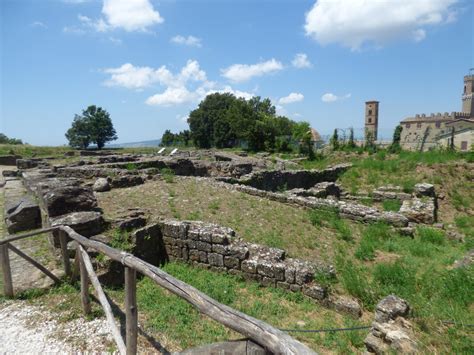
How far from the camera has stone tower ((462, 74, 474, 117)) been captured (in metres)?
90.5

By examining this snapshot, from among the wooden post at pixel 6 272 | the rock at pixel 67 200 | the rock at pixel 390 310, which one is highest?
the rock at pixel 67 200

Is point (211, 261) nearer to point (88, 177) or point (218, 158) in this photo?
point (88, 177)

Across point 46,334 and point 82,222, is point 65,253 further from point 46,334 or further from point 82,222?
point 46,334

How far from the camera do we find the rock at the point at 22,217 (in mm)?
7773

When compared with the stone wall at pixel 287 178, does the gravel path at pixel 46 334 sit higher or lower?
lower

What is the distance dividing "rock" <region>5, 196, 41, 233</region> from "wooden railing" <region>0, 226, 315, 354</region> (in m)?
3.76

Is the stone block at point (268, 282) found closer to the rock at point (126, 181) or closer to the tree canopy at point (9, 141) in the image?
the rock at point (126, 181)

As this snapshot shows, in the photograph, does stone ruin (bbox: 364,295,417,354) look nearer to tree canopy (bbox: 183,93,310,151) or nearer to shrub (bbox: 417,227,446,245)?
shrub (bbox: 417,227,446,245)

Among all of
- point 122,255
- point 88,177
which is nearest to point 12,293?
point 122,255

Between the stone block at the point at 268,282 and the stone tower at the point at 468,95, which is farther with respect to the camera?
the stone tower at the point at 468,95

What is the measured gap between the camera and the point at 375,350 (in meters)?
3.61

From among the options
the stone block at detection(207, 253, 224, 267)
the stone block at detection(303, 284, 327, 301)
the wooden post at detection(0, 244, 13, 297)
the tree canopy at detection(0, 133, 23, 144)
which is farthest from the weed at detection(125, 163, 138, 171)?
the tree canopy at detection(0, 133, 23, 144)

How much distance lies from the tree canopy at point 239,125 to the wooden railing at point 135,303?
36.6 metres

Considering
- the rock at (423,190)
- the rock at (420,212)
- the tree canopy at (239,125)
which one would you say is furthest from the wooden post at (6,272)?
the tree canopy at (239,125)
